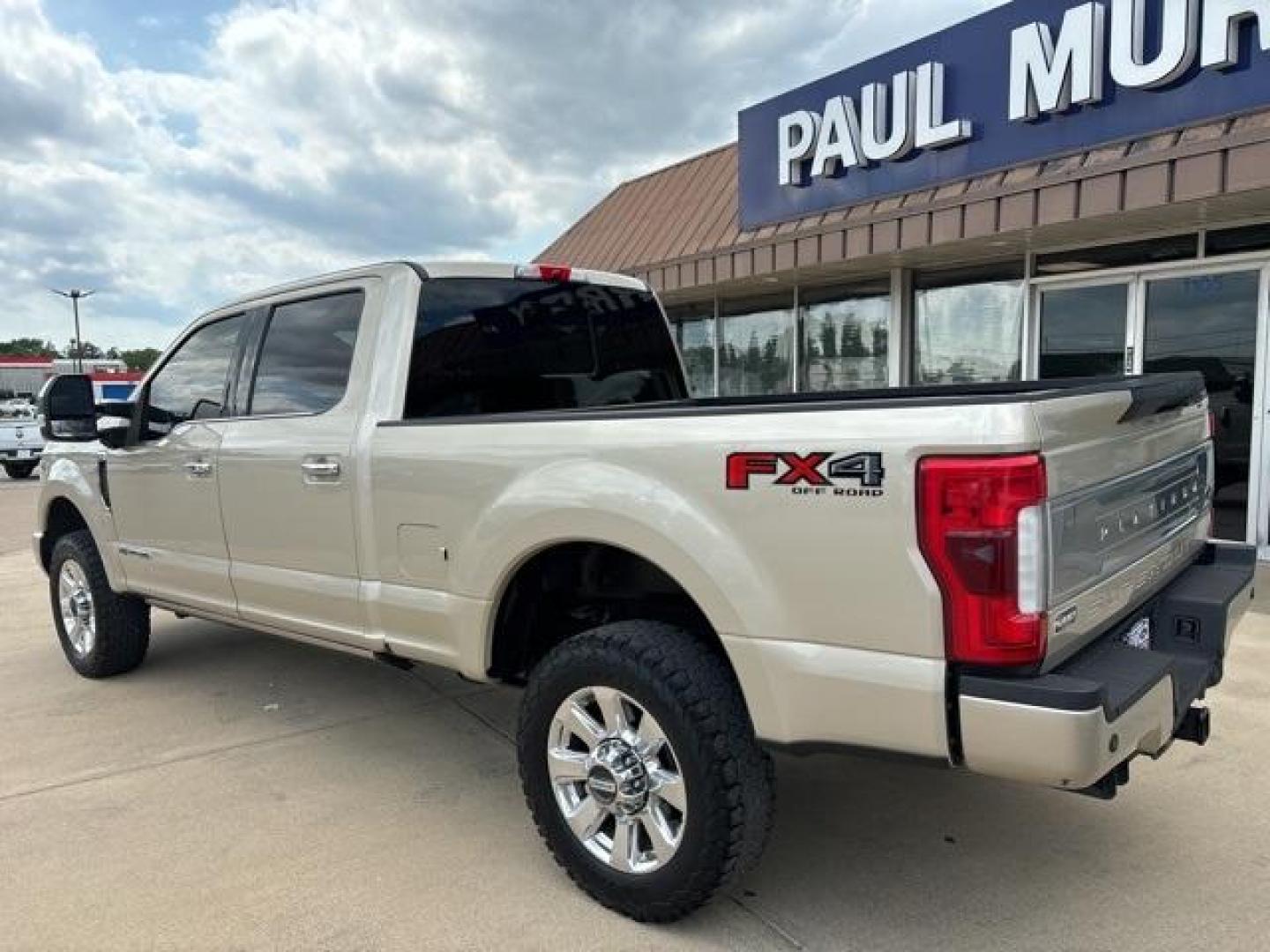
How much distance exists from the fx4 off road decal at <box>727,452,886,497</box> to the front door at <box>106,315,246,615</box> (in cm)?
262

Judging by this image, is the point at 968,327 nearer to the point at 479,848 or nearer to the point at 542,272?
the point at 542,272

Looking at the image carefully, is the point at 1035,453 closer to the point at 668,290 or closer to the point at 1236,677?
the point at 1236,677

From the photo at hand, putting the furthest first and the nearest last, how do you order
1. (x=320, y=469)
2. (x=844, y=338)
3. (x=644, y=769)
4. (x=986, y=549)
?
(x=844, y=338) < (x=320, y=469) < (x=644, y=769) < (x=986, y=549)

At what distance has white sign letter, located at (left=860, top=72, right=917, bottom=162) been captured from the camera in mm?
8086

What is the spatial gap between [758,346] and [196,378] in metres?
7.82

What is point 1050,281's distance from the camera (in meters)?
8.36

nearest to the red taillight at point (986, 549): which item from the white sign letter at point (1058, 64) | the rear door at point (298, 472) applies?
the rear door at point (298, 472)

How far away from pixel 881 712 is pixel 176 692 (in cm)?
402

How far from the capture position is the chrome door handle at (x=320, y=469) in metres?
3.45

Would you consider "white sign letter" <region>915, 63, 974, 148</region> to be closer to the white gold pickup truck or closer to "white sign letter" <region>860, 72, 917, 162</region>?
"white sign letter" <region>860, 72, 917, 162</region>

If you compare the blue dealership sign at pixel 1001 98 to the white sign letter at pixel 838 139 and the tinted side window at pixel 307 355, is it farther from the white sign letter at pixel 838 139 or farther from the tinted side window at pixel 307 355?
the tinted side window at pixel 307 355

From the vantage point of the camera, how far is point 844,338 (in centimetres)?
1031

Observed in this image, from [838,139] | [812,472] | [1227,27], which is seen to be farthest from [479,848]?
[838,139]

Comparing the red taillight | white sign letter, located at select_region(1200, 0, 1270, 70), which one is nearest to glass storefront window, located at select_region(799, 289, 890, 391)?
white sign letter, located at select_region(1200, 0, 1270, 70)
